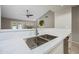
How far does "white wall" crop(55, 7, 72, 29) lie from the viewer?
1380mm

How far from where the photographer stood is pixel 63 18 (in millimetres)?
1399

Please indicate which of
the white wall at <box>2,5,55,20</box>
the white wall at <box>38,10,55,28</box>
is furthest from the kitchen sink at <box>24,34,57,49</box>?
the white wall at <box>2,5,55,20</box>

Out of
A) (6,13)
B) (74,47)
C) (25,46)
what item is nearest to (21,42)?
(25,46)

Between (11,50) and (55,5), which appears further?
(55,5)

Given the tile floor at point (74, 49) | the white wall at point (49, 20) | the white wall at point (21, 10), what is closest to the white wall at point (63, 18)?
the white wall at point (49, 20)

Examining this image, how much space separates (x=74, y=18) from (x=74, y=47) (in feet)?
1.31

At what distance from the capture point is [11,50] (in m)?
1.13

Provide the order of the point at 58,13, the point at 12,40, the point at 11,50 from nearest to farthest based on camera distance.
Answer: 1. the point at 11,50
2. the point at 12,40
3. the point at 58,13

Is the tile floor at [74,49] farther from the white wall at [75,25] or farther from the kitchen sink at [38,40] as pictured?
the kitchen sink at [38,40]

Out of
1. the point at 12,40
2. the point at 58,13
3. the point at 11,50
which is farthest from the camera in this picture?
the point at 58,13

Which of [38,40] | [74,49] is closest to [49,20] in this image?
[38,40]

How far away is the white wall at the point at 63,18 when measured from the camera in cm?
138
